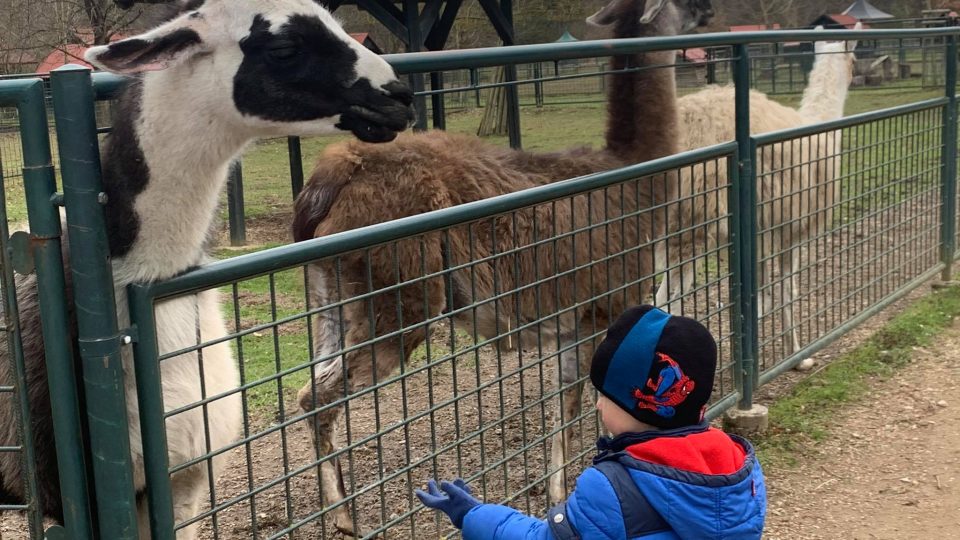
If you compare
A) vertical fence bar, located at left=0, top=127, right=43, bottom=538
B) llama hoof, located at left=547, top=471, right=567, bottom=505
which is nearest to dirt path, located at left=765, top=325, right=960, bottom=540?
llama hoof, located at left=547, top=471, right=567, bottom=505

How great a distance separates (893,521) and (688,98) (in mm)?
3243

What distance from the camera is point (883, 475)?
Answer: 14.8 feet

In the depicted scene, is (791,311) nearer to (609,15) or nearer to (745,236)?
(745,236)

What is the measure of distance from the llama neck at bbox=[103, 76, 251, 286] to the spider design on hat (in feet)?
3.70

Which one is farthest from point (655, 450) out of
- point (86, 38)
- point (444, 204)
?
point (86, 38)

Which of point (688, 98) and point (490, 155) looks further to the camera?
point (688, 98)

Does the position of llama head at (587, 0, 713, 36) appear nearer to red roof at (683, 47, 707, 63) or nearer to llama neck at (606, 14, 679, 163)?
red roof at (683, 47, 707, 63)

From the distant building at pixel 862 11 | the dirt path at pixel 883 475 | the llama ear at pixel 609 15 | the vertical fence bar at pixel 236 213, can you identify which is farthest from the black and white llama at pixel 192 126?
the distant building at pixel 862 11

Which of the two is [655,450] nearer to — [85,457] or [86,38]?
[85,457]

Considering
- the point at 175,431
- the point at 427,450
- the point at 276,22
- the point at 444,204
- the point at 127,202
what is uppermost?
the point at 276,22

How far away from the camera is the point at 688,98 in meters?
6.45

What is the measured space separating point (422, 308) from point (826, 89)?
4337 millimetres

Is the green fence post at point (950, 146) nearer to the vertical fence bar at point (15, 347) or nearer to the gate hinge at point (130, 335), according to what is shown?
the gate hinge at point (130, 335)

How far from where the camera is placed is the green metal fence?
199 centimetres
